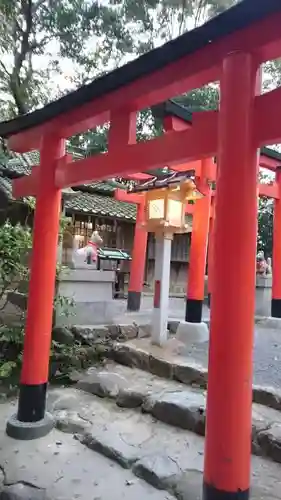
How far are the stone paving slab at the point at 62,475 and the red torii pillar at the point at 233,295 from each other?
1.08m

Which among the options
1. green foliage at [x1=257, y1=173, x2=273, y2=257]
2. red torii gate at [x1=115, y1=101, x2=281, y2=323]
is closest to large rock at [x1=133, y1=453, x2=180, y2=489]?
red torii gate at [x1=115, y1=101, x2=281, y2=323]

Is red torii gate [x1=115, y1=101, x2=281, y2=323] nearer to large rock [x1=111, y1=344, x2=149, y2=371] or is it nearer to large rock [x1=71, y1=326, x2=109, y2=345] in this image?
large rock [x1=111, y1=344, x2=149, y2=371]

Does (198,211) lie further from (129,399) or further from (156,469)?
(156,469)

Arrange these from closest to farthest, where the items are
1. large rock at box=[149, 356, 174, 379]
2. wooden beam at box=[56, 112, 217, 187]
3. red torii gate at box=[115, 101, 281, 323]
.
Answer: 1. wooden beam at box=[56, 112, 217, 187]
2. red torii gate at box=[115, 101, 281, 323]
3. large rock at box=[149, 356, 174, 379]

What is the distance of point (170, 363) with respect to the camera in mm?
5688

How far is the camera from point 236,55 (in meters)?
2.49

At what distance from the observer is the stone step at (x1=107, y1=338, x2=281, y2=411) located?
4.48m

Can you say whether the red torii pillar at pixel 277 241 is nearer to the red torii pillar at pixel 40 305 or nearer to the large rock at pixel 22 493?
the red torii pillar at pixel 40 305

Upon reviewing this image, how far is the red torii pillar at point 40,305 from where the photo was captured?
13.8ft

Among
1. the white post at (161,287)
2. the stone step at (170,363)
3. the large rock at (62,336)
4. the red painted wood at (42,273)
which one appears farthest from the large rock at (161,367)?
the red painted wood at (42,273)

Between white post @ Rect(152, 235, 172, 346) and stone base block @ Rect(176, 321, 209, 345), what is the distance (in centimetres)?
47

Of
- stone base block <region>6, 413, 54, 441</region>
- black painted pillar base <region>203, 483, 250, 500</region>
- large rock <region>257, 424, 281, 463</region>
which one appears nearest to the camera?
black painted pillar base <region>203, 483, 250, 500</region>

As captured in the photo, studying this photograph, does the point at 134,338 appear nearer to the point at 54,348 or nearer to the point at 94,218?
the point at 54,348

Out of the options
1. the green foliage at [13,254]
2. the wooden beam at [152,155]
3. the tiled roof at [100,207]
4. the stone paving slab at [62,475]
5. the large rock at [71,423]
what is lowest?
the stone paving slab at [62,475]
